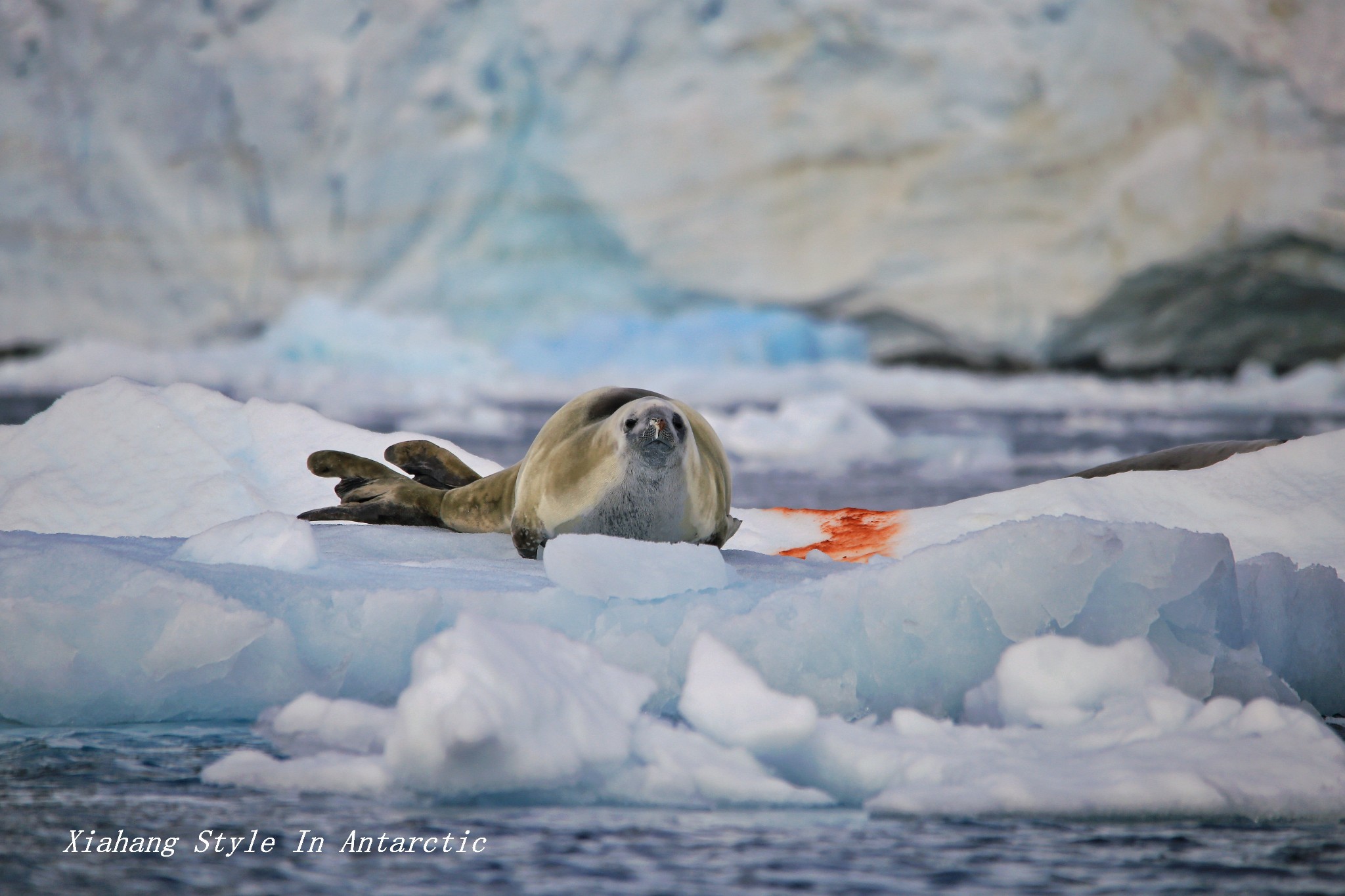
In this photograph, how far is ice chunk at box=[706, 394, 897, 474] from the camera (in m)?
8.92

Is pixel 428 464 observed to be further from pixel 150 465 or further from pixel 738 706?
pixel 738 706

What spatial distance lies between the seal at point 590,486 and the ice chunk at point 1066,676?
1033 millimetres

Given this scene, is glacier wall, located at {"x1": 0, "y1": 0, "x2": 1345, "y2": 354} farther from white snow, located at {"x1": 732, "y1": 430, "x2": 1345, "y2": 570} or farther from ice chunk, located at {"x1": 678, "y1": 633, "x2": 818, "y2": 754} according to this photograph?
ice chunk, located at {"x1": 678, "y1": 633, "x2": 818, "y2": 754}

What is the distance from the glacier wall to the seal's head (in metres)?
12.0

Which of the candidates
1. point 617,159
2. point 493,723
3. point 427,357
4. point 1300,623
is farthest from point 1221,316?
point 493,723

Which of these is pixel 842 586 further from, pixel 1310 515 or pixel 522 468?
pixel 1310 515

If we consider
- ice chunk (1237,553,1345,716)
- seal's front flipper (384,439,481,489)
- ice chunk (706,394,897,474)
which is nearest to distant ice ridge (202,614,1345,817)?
ice chunk (1237,553,1345,716)

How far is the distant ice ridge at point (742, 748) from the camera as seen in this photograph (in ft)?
5.45

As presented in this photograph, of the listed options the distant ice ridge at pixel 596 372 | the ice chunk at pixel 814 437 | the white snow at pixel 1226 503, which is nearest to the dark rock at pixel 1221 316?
the distant ice ridge at pixel 596 372

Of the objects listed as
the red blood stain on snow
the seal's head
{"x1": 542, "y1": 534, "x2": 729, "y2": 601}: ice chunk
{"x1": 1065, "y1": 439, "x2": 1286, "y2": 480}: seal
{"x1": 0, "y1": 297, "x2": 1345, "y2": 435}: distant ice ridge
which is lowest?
the red blood stain on snow

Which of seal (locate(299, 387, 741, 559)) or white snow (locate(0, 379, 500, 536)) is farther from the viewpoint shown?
white snow (locate(0, 379, 500, 536))

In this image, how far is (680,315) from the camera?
1563 cm

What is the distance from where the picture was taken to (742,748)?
1796 mm

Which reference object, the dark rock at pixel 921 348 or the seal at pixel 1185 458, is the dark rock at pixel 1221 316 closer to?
the dark rock at pixel 921 348
